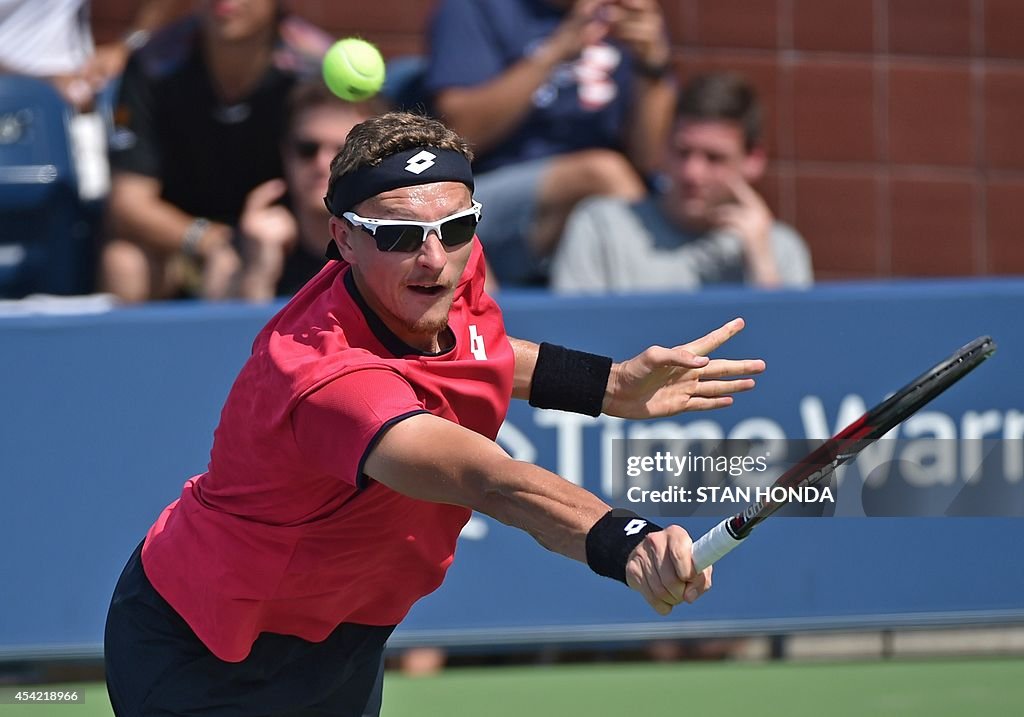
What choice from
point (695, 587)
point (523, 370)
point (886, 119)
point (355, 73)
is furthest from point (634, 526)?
point (886, 119)

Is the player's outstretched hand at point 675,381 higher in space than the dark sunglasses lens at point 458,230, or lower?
lower

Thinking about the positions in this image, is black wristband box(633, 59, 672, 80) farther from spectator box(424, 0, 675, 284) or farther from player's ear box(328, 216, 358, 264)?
player's ear box(328, 216, 358, 264)

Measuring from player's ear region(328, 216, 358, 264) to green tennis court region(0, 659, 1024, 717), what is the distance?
8.17ft

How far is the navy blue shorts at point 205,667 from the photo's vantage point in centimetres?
351

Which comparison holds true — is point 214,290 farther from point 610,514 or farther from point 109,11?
point 610,514

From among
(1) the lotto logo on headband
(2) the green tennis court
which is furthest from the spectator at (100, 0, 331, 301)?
(1) the lotto logo on headband

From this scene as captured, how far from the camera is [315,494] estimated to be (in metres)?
3.29

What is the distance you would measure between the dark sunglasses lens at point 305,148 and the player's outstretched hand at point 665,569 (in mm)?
3804

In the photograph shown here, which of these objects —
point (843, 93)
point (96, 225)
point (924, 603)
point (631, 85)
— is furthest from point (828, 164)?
point (96, 225)

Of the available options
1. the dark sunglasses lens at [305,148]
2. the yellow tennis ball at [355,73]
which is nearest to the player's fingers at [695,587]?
the yellow tennis ball at [355,73]

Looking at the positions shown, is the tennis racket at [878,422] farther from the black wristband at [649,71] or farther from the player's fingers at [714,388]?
the black wristband at [649,71]

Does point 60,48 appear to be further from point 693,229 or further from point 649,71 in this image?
point 693,229

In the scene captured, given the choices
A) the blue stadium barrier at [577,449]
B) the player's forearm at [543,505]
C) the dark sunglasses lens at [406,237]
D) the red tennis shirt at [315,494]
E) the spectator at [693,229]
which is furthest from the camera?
the spectator at [693,229]

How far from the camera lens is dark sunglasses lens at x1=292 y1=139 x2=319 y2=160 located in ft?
20.8
